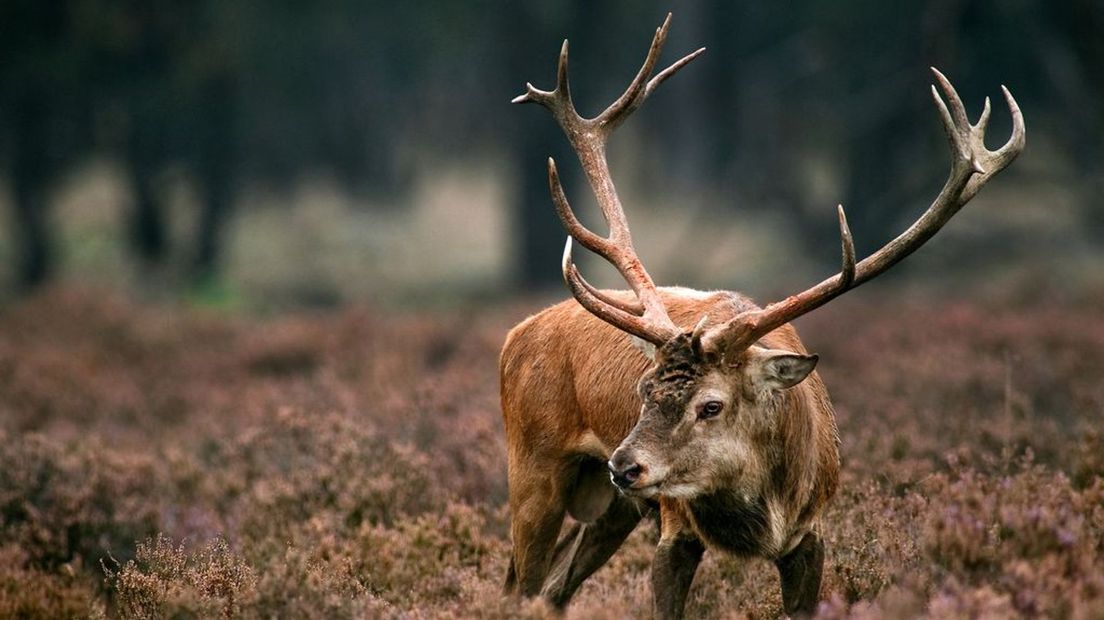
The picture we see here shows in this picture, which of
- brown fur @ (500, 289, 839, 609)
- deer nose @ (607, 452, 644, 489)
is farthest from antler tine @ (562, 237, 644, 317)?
deer nose @ (607, 452, 644, 489)

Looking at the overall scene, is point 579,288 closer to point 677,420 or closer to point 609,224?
point 677,420

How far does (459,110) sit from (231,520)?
35.4 m

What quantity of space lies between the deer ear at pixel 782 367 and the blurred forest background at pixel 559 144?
38.5ft

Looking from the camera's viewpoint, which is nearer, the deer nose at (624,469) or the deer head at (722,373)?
the deer nose at (624,469)

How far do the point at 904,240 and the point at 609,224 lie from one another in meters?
1.44

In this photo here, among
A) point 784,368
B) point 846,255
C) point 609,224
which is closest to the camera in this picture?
point 846,255

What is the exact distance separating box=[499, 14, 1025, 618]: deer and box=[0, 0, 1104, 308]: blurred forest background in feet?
36.3

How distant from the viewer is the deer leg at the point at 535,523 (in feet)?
20.6

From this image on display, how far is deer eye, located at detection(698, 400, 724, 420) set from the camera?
524cm

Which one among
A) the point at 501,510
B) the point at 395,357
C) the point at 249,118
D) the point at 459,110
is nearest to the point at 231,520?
the point at 501,510

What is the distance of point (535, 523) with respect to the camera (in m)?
6.29

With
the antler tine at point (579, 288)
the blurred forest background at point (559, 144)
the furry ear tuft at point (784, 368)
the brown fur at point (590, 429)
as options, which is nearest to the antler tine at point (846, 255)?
the furry ear tuft at point (784, 368)

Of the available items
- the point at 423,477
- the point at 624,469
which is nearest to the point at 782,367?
the point at 624,469

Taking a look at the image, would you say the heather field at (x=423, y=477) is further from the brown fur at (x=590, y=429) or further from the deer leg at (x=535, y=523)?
the brown fur at (x=590, y=429)
